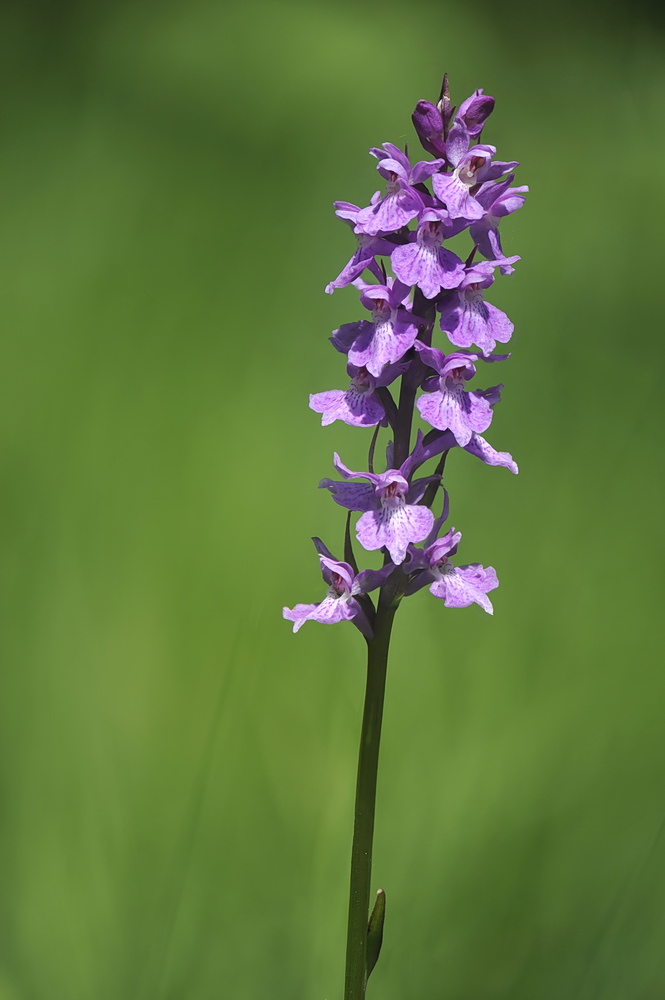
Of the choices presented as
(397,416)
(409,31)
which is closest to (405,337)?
(397,416)

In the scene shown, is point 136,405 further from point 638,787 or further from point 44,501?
point 638,787

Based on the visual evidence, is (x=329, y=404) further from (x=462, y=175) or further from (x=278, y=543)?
(x=278, y=543)

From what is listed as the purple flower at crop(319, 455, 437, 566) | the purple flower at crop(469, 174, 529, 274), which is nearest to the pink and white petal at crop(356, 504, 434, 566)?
the purple flower at crop(319, 455, 437, 566)

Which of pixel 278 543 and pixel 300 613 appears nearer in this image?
pixel 300 613

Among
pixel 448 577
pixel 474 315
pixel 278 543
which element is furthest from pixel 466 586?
pixel 278 543

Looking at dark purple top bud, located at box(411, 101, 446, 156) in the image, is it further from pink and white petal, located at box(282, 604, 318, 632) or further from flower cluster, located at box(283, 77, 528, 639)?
pink and white petal, located at box(282, 604, 318, 632)
